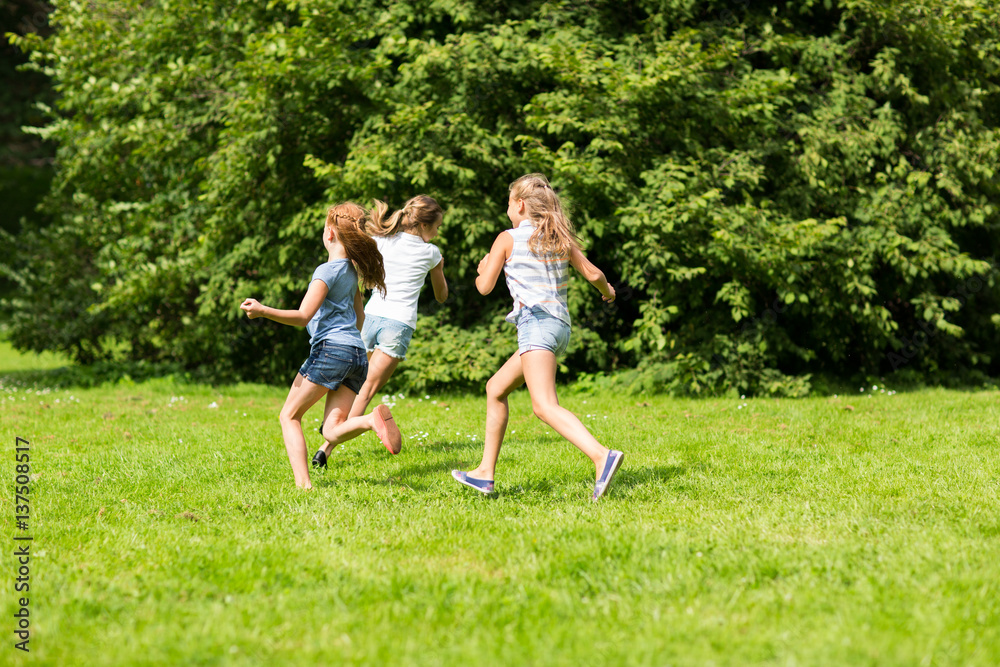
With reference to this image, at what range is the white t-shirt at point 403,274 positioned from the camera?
→ 19.1 feet

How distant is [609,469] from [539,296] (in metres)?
0.98

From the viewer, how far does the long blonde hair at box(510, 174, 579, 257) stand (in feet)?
15.1

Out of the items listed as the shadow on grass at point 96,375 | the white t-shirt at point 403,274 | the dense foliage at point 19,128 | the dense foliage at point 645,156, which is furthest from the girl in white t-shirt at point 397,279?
the dense foliage at point 19,128

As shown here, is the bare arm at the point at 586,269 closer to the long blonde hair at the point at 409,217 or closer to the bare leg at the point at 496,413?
the bare leg at the point at 496,413

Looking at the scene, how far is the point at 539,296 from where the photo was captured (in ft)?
15.2

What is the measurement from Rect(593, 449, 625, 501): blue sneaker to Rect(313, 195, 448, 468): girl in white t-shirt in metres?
1.85

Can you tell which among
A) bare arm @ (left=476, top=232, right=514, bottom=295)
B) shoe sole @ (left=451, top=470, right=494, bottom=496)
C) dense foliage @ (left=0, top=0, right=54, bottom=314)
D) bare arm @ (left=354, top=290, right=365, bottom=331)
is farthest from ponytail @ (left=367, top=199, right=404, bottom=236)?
dense foliage @ (left=0, top=0, right=54, bottom=314)

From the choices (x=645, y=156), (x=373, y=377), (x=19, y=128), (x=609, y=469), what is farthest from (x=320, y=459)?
(x=19, y=128)

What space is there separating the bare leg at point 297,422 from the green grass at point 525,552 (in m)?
0.12

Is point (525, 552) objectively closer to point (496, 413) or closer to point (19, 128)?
point (496, 413)

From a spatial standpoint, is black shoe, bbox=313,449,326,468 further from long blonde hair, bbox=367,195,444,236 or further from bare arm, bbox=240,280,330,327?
long blonde hair, bbox=367,195,444,236

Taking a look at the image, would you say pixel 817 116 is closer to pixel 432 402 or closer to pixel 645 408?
pixel 645 408

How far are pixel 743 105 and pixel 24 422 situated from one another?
25.0ft

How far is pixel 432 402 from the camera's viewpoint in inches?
347
